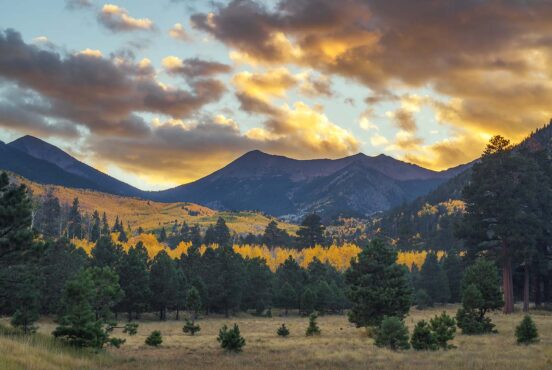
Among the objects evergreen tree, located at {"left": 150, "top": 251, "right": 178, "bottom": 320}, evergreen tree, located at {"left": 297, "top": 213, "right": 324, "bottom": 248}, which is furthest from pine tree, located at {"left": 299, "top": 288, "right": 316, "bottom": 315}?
evergreen tree, located at {"left": 297, "top": 213, "right": 324, "bottom": 248}

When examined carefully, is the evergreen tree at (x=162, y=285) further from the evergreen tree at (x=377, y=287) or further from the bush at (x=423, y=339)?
the bush at (x=423, y=339)

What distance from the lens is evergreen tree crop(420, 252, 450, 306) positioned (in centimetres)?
9481

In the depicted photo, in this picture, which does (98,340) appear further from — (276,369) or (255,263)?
(255,263)

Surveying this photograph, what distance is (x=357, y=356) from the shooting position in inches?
1056

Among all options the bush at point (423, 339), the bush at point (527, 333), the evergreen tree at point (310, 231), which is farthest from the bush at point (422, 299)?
the evergreen tree at point (310, 231)

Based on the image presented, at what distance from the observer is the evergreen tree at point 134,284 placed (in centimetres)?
7506

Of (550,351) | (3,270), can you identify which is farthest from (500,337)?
(3,270)

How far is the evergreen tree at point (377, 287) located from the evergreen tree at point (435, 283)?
5836cm

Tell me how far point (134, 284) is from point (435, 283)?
181 feet

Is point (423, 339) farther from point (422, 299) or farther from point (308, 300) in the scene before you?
point (422, 299)

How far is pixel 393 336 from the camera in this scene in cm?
3042

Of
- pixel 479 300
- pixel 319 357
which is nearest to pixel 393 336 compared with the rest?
pixel 319 357

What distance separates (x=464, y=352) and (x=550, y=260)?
123ft

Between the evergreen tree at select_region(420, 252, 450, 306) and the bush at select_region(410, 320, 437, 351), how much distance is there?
68.1m
